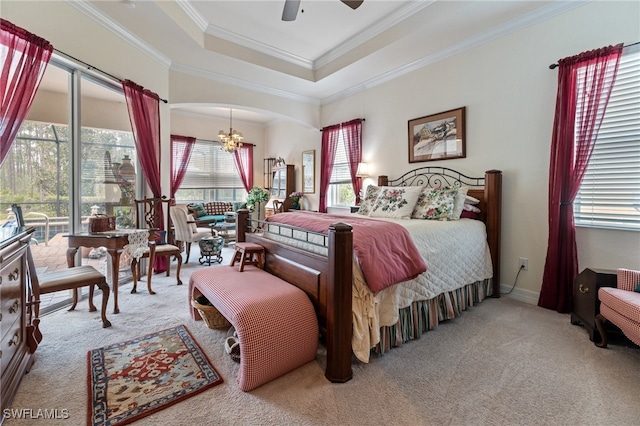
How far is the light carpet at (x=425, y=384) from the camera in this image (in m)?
1.45

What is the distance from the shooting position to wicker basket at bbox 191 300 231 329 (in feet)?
7.33

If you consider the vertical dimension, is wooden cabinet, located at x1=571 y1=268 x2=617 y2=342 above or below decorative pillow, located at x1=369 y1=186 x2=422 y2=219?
below

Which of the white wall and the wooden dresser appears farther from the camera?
the white wall

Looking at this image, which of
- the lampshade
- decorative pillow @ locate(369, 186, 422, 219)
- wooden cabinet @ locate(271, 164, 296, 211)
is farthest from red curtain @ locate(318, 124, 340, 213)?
decorative pillow @ locate(369, 186, 422, 219)

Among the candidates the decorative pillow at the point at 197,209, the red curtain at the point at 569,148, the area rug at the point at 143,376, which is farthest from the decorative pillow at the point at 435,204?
the decorative pillow at the point at 197,209

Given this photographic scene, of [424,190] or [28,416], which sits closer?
[28,416]

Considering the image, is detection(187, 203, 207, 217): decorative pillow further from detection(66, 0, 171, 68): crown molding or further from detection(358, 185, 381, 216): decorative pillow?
detection(358, 185, 381, 216): decorative pillow

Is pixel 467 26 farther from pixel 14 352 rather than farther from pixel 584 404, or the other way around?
Result: pixel 14 352

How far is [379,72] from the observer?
4.36 metres

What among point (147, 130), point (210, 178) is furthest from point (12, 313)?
point (210, 178)

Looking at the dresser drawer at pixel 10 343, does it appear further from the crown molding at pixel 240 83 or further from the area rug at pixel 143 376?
the crown molding at pixel 240 83

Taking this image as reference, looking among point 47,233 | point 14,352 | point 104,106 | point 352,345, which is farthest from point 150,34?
point 352,345

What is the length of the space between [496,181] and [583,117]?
2.89ft

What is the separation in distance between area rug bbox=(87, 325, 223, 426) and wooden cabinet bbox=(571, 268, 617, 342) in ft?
9.10
